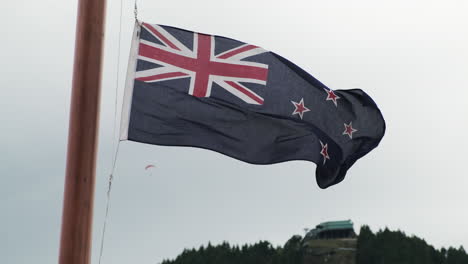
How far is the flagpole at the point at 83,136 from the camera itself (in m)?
7.41

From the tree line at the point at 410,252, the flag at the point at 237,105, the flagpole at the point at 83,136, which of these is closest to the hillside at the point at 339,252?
the tree line at the point at 410,252

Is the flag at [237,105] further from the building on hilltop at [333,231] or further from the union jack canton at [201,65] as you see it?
the building on hilltop at [333,231]

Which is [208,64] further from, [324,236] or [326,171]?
[324,236]

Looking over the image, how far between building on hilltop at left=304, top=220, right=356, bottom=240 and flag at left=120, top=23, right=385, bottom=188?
82381 millimetres

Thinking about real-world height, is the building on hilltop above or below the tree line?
above

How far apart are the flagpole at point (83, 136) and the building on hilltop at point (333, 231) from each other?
86.6 m

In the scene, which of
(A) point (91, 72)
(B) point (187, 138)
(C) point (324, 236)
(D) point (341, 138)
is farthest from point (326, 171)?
(C) point (324, 236)

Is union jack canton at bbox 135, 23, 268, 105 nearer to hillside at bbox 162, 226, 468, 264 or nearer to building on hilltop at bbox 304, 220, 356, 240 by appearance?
hillside at bbox 162, 226, 468, 264

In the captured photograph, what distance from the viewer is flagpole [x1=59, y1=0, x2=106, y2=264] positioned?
24.3 ft

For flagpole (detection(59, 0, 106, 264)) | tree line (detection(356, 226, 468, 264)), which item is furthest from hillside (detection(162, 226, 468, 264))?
flagpole (detection(59, 0, 106, 264))

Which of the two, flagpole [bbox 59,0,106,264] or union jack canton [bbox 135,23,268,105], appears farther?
union jack canton [bbox 135,23,268,105]

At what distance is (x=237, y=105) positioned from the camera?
11.0 meters

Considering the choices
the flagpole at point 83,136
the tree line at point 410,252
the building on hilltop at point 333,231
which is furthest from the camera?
the building on hilltop at point 333,231

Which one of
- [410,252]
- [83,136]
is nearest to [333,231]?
[410,252]
